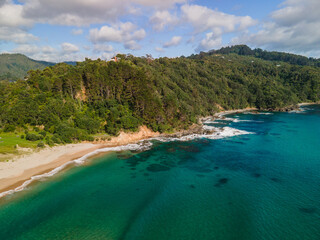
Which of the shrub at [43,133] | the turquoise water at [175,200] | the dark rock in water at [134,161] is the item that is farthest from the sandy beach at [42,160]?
the dark rock in water at [134,161]

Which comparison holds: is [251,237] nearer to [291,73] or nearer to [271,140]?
[271,140]

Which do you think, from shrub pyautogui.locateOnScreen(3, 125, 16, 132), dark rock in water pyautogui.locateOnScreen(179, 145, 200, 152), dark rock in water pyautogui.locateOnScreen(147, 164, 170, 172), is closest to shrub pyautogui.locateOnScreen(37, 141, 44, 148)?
shrub pyautogui.locateOnScreen(3, 125, 16, 132)

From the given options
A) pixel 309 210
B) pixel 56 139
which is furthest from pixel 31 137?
pixel 309 210

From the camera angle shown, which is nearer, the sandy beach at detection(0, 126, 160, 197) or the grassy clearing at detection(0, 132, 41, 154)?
the sandy beach at detection(0, 126, 160, 197)

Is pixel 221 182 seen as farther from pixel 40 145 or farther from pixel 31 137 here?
pixel 31 137

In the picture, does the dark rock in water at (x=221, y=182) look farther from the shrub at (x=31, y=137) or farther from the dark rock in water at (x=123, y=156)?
the shrub at (x=31, y=137)

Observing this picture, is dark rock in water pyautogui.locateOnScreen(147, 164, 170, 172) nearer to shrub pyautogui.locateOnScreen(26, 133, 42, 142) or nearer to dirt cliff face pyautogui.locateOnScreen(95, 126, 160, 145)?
dirt cliff face pyautogui.locateOnScreen(95, 126, 160, 145)
